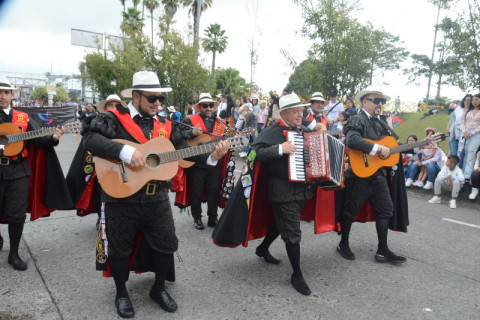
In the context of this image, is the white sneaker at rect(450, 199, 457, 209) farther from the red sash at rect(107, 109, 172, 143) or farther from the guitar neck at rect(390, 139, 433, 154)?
the red sash at rect(107, 109, 172, 143)

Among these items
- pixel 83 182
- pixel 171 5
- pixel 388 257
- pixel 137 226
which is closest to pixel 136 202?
pixel 137 226

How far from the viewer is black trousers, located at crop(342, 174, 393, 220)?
4418mm

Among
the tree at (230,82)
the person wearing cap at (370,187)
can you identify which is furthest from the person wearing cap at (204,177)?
the tree at (230,82)

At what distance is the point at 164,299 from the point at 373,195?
2774 mm

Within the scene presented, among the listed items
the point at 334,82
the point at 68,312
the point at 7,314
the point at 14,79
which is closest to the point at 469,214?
the point at 68,312

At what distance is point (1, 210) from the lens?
400 centimetres

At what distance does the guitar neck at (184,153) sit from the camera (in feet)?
10.3

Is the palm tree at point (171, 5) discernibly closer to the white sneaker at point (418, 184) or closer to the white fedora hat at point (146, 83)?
the white sneaker at point (418, 184)

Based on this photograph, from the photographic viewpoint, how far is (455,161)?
7844mm

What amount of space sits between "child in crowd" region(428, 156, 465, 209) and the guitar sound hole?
266 inches

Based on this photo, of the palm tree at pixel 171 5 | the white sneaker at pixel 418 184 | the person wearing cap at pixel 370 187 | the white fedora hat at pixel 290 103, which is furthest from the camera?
the palm tree at pixel 171 5

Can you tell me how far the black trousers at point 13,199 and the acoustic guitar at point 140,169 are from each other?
1.56 meters

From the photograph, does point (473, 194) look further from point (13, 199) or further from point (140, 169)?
point (13, 199)

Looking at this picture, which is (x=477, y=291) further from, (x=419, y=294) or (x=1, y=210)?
(x=1, y=210)
